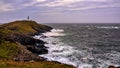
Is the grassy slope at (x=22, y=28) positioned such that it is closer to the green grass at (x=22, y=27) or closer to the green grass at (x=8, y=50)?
the green grass at (x=22, y=27)

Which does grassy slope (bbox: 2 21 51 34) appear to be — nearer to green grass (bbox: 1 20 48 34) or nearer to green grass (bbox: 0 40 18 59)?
green grass (bbox: 1 20 48 34)

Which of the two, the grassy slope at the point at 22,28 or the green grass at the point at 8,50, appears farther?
the grassy slope at the point at 22,28

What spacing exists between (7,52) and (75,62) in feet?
44.7

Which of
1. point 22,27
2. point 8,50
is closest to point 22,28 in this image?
point 22,27

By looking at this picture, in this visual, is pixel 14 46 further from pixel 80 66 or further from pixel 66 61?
pixel 80 66

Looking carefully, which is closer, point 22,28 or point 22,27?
point 22,28

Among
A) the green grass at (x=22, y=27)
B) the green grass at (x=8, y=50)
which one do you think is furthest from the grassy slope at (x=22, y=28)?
the green grass at (x=8, y=50)

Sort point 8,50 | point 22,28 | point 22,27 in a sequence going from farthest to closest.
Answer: point 22,27, point 22,28, point 8,50

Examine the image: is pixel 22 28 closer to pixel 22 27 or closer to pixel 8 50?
pixel 22 27

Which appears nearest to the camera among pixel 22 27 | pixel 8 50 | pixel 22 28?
pixel 8 50

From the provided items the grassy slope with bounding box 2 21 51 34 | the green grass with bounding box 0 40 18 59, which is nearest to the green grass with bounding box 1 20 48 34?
the grassy slope with bounding box 2 21 51 34

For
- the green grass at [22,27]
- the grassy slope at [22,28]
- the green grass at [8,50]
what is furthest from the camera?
the grassy slope at [22,28]

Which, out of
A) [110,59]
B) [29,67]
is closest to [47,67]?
[29,67]

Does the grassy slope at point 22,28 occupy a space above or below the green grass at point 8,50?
below
